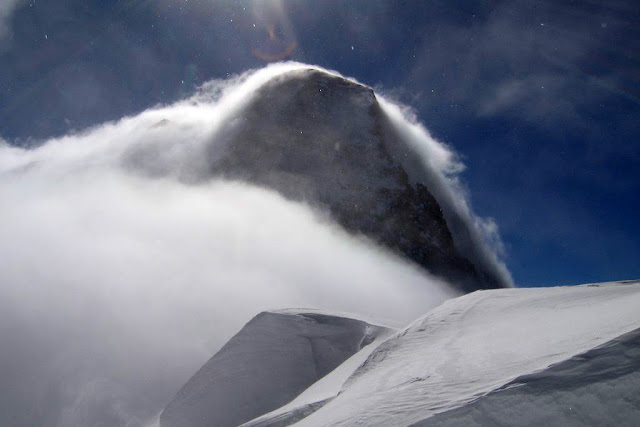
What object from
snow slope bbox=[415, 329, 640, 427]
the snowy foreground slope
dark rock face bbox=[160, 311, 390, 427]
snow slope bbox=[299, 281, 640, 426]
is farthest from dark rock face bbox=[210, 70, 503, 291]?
snow slope bbox=[415, 329, 640, 427]

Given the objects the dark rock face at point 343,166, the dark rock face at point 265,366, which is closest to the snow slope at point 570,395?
the dark rock face at point 265,366

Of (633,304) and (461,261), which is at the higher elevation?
(461,261)

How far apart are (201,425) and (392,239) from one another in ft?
44.7

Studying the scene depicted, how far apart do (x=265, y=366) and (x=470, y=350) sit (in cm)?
238

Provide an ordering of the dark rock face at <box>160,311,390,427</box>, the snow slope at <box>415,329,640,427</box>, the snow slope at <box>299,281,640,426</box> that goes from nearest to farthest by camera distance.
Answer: the snow slope at <box>415,329,640,427</box>, the snow slope at <box>299,281,640,426</box>, the dark rock face at <box>160,311,390,427</box>

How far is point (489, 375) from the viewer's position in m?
1.75

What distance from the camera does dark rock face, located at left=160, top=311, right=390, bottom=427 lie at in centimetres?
385

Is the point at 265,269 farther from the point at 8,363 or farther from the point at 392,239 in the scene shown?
the point at 392,239

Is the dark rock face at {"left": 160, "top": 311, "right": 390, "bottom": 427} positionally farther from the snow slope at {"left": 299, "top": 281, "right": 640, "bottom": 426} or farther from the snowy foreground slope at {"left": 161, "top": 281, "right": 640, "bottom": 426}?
the snow slope at {"left": 299, "top": 281, "right": 640, "bottom": 426}

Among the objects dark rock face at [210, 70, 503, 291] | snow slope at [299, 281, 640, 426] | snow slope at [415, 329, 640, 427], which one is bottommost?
snow slope at [415, 329, 640, 427]

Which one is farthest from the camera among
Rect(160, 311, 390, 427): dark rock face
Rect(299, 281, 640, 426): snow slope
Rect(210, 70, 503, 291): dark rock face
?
Rect(210, 70, 503, 291): dark rock face

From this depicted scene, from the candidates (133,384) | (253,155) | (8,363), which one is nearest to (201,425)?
(133,384)

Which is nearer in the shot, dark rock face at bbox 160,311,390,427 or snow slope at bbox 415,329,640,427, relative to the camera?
snow slope at bbox 415,329,640,427

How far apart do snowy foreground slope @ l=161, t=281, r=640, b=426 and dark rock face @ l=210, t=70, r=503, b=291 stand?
13801 mm
